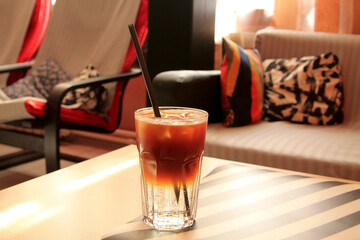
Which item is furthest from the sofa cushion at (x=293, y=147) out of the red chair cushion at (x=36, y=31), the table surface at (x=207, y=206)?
the red chair cushion at (x=36, y=31)

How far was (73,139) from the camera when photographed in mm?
2729

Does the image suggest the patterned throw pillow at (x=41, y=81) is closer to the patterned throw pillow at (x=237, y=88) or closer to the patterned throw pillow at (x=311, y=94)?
the patterned throw pillow at (x=237, y=88)

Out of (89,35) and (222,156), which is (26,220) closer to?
(222,156)

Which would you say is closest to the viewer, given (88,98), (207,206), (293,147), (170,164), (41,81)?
(170,164)

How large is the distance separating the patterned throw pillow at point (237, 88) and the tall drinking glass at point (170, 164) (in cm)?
97

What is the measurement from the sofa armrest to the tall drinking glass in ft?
2.71

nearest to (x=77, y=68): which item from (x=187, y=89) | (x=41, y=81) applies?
(x=41, y=81)

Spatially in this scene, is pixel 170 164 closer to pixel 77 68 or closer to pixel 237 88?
pixel 237 88

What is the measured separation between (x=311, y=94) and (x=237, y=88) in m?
0.34

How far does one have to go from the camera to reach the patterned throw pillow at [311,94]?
62.7 inches

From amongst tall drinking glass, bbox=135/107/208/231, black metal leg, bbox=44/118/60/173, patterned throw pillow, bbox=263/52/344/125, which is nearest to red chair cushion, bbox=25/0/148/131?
black metal leg, bbox=44/118/60/173

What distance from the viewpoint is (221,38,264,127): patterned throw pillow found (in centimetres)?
153

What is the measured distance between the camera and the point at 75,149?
2.50 metres

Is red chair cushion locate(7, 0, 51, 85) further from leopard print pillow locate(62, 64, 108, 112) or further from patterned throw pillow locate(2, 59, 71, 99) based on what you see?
leopard print pillow locate(62, 64, 108, 112)
